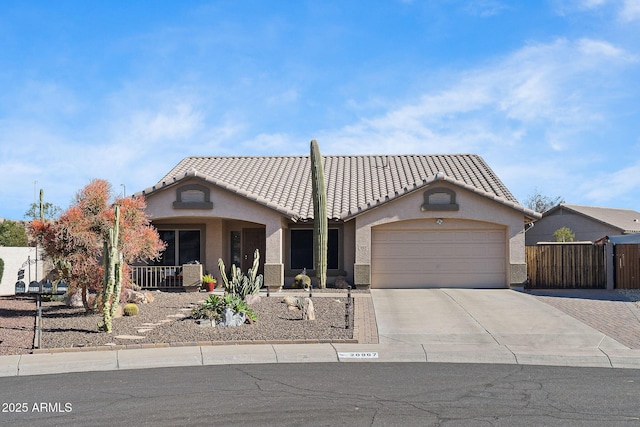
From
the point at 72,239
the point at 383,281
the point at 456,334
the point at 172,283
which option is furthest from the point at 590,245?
the point at 72,239

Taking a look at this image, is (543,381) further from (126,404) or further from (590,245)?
(590,245)

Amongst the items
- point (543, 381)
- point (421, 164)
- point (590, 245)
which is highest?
point (421, 164)

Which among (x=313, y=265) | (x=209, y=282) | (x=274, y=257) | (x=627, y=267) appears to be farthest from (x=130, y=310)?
(x=627, y=267)

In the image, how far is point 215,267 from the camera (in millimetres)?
25766

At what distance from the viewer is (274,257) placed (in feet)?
79.0

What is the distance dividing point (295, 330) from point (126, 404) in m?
6.38

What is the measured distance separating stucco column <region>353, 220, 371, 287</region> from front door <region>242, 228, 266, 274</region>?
4400 millimetres

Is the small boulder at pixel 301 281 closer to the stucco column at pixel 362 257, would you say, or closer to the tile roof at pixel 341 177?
the stucco column at pixel 362 257

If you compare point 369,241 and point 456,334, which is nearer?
point 456,334

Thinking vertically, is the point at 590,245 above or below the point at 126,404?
above

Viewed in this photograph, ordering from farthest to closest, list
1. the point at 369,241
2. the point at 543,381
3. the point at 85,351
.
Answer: the point at 369,241
the point at 85,351
the point at 543,381

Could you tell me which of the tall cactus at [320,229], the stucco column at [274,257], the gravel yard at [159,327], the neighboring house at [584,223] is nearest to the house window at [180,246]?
the stucco column at [274,257]

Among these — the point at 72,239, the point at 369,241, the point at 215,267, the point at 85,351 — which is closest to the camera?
the point at 85,351

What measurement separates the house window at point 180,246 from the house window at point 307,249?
12.6 feet
